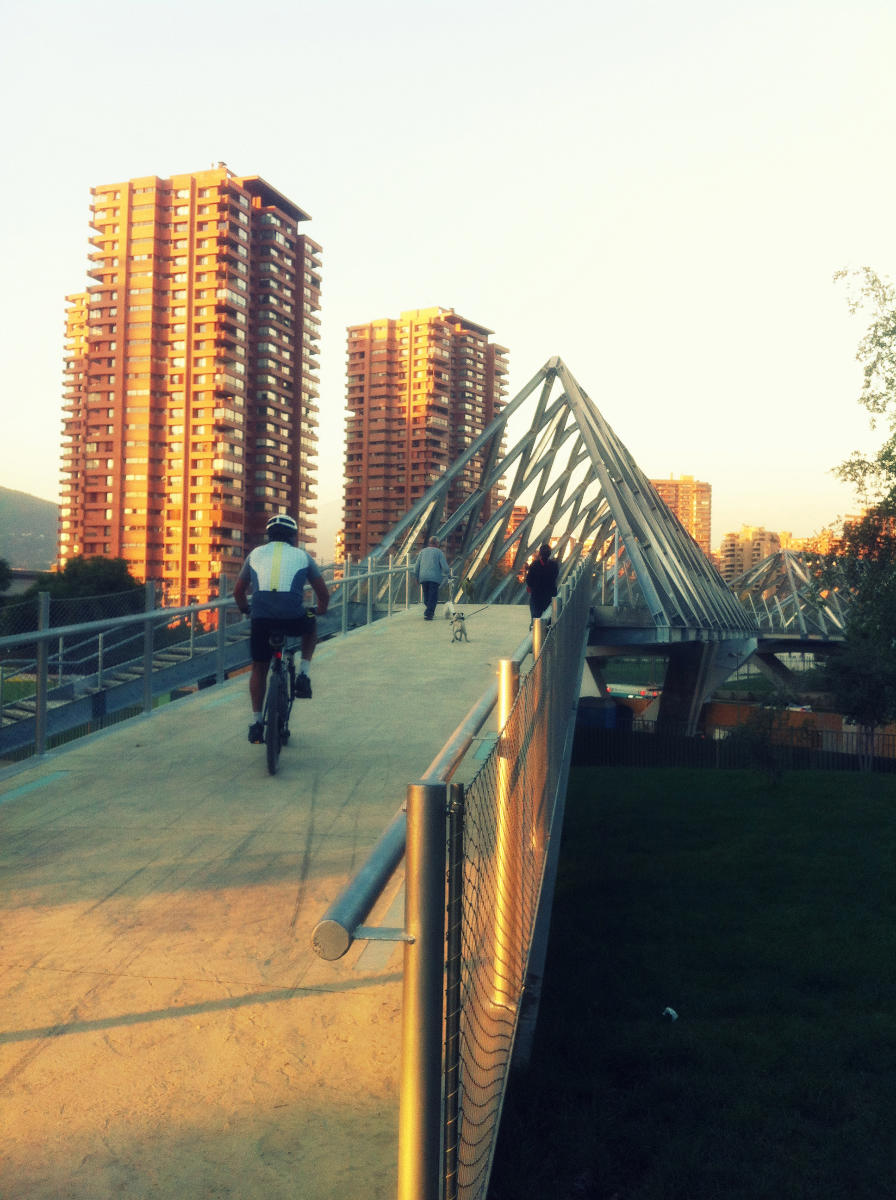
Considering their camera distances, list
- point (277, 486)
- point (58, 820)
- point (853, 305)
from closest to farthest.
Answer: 1. point (58, 820)
2. point (853, 305)
3. point (277, 486)

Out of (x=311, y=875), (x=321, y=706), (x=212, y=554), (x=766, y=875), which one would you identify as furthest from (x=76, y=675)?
(x=212, y=554)

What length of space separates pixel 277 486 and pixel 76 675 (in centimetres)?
10133

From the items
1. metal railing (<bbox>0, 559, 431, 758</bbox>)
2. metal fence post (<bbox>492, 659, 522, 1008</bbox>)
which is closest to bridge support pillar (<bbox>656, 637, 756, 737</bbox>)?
metal railing (<bbox>0, 559, 431, 758</bbox>)

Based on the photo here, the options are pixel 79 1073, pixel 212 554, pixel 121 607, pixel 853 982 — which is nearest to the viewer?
pixel 79 1073

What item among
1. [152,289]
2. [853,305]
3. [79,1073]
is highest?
[152,289]

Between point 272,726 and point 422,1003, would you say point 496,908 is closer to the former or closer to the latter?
point 422,1003

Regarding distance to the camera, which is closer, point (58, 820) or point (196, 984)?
point (196, 984)

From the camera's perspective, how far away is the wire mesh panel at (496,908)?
260 cm

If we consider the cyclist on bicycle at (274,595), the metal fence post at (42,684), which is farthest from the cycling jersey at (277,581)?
the metal fence post at (42,684)

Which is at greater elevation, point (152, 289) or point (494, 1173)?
point (152, 289)

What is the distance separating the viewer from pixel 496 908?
3.51m

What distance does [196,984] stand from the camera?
12.6 ft

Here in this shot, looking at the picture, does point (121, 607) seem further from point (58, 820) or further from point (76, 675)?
point (58, 820)

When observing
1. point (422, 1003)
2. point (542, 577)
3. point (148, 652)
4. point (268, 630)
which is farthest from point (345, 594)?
point (422, 1003)
